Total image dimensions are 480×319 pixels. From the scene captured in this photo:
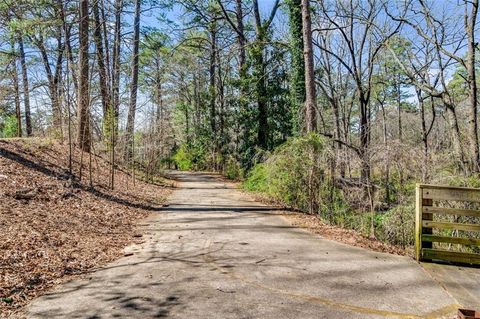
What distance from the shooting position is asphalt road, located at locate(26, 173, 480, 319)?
12.5 feet

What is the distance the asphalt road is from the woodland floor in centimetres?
35

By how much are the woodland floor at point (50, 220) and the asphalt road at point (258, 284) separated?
1.16ft

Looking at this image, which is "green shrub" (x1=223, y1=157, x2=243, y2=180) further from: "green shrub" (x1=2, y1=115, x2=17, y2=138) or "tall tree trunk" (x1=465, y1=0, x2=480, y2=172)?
"tall tree trunk" (x1=465, y1=0, x2=480, y2=172)

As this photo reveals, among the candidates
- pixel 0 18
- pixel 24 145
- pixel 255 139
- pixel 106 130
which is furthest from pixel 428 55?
pixel 0 18

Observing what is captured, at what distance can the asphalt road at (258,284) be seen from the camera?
3.80m

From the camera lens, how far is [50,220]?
22.5 ft

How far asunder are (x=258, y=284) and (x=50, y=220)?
4.31 meters

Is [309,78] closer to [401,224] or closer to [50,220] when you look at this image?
[401,224]

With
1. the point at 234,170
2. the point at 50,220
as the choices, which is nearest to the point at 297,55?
the point at 234,170

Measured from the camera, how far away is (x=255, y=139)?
22266 mm

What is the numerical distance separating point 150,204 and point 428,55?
51.5 ft

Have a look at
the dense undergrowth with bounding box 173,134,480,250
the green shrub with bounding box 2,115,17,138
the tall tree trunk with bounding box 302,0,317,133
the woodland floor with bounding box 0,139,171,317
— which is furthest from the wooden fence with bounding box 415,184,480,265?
the green shrub with bounding box 2,115,17,138

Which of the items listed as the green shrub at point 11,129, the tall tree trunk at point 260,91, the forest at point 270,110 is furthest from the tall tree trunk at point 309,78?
the green shrub at point 11,129

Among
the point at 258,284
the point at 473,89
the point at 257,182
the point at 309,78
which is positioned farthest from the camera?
the point at 257,182
